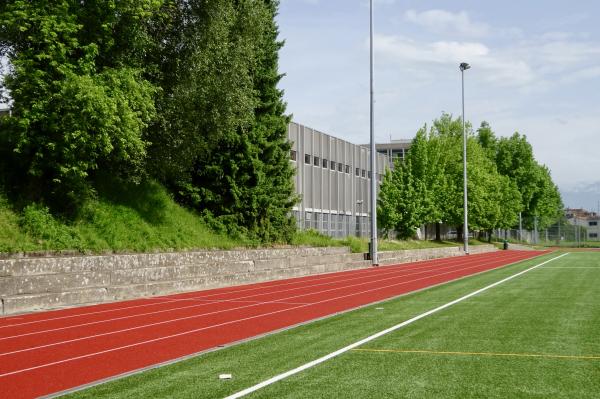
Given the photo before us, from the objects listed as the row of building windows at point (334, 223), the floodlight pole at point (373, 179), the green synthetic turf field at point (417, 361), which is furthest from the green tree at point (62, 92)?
the row of building windows at point (334, 223)

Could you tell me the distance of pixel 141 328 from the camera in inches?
507

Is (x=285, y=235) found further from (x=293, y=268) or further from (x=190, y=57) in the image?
(x=190, y=57)

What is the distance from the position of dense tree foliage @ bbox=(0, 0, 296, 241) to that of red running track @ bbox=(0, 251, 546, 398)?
535cm

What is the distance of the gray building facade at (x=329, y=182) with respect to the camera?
48031 millimetres

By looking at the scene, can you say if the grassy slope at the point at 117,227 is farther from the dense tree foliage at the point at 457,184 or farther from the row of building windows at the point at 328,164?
the dense tree foliage at the point at 457,184

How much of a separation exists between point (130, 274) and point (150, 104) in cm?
530

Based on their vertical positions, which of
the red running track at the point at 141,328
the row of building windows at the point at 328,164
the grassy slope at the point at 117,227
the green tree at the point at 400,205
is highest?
the row of building windows at the point at 328,164

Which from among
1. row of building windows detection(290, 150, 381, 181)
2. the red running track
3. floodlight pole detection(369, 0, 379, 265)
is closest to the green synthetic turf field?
the red running track

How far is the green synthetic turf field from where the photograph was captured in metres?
6.96

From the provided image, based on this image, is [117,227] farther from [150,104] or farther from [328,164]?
[328,164]

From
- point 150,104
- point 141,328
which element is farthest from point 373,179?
point 141,328

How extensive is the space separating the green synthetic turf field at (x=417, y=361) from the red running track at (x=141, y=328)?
867 mm

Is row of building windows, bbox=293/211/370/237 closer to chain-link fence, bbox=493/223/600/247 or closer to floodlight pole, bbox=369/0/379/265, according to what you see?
floodlight pole, bbox=369/0/379/265

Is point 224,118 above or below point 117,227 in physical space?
above
